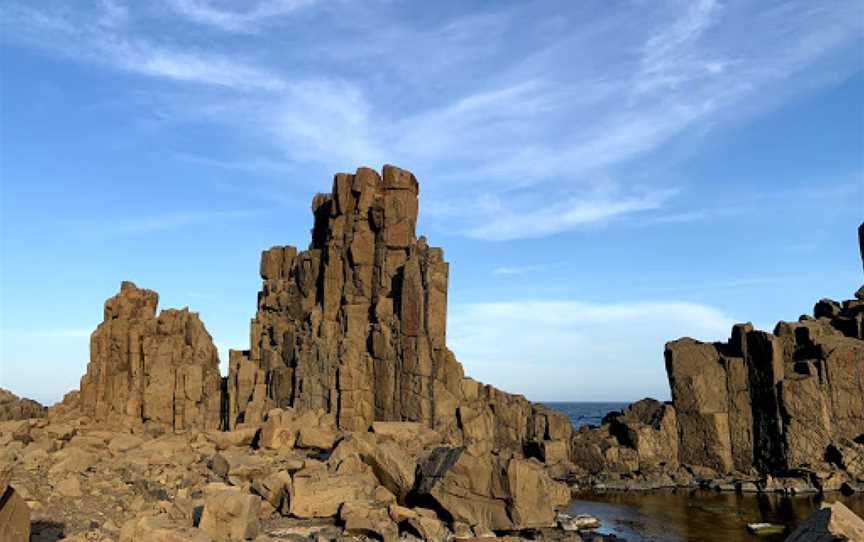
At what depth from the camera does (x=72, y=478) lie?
2880 cm

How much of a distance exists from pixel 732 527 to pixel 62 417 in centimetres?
5014

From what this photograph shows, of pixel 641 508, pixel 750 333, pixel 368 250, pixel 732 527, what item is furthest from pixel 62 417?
pixel 750 333

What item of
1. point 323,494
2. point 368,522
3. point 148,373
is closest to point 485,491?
point 368,522

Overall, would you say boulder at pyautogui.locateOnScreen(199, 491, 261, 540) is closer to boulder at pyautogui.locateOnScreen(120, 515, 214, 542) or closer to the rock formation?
boulder at pyautogui.locateOnScreen(120, 515, 214, 542)

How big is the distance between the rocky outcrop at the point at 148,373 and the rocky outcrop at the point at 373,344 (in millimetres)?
2737

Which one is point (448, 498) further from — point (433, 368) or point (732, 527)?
point (433, 368)

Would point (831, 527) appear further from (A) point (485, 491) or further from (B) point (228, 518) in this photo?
(A) point (485, 491)

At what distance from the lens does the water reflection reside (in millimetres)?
33125

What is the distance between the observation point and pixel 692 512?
39062mm

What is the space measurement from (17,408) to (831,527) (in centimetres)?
6532

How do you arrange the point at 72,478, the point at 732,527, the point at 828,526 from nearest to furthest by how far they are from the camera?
1. the point at 828,526
2. the point at 72,478
3. the point at 732,527

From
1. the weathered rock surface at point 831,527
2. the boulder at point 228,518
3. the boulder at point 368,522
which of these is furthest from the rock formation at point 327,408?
the weathered rock surface at point 831,527

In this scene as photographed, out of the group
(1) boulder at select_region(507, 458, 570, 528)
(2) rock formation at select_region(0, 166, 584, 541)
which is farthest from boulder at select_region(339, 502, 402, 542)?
(1) boulder at select_region(507, 458, 570, 528)

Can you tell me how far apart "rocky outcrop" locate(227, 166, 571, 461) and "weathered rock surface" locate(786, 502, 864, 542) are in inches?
1531
